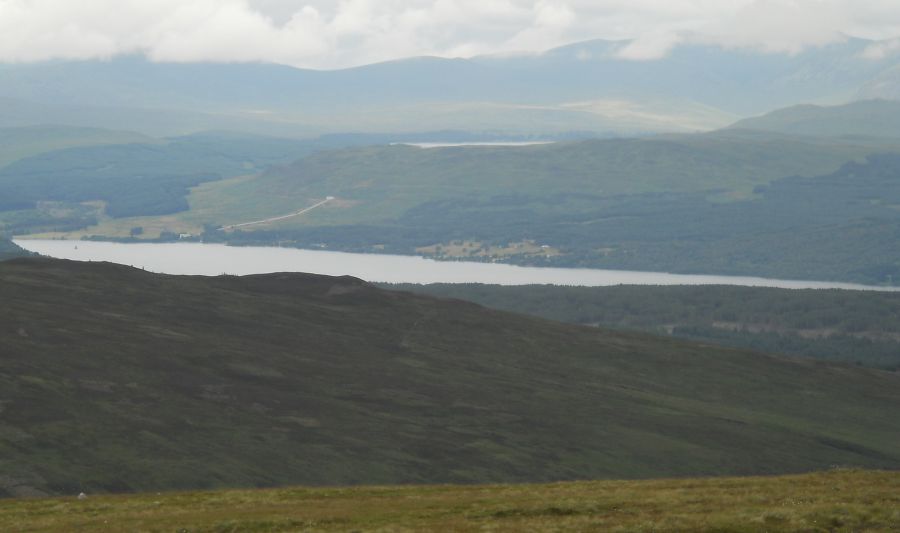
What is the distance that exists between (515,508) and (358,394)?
6922 centimetres

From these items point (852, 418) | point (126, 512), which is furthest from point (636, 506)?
point (852, 418)

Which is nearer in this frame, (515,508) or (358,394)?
(515,508)

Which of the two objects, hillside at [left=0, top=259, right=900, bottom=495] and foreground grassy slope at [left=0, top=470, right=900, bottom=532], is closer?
foreground grassy slope at [left=0, top=470, right=900, bottom=532]

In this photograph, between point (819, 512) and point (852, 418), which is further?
point (852, 418)

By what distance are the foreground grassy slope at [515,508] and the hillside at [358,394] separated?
22717 mm

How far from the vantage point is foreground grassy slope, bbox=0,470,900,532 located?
2387 inches

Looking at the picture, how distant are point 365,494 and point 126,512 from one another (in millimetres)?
11906

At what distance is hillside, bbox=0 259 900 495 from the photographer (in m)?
107

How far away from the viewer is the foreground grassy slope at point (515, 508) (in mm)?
60625

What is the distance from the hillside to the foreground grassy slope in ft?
74.5

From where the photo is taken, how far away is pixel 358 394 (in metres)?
134

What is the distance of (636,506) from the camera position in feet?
217

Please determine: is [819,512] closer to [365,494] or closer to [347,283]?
[365,494]

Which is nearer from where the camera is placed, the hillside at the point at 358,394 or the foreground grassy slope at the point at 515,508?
the foreground grassy slope at the point at 515,508
